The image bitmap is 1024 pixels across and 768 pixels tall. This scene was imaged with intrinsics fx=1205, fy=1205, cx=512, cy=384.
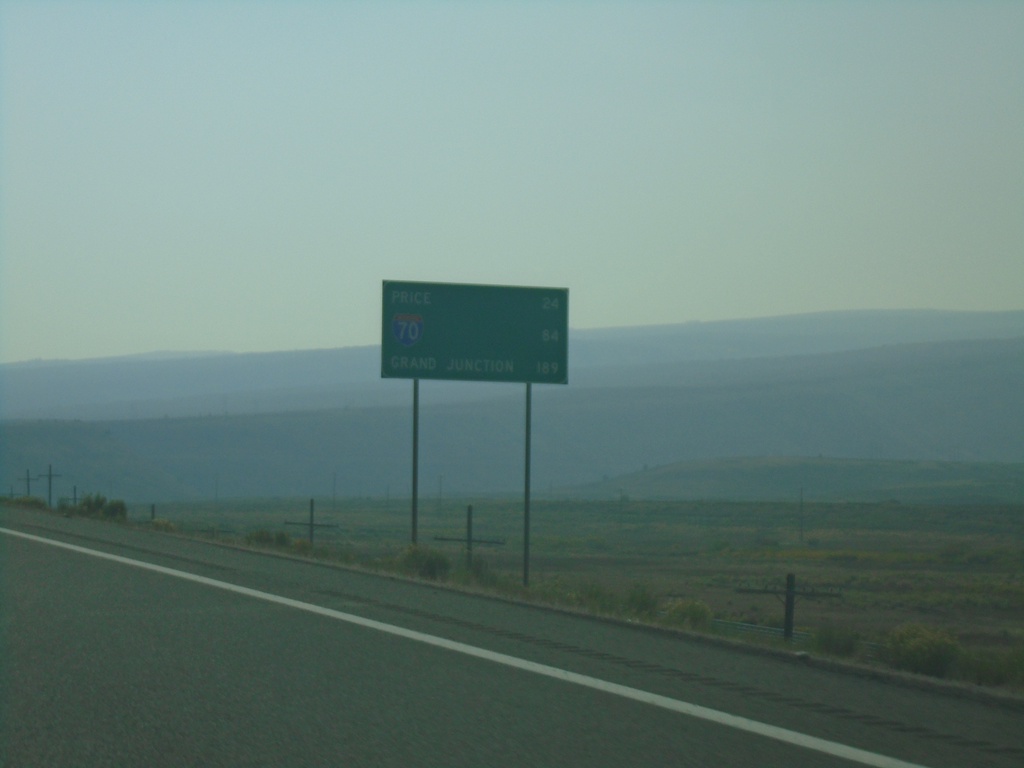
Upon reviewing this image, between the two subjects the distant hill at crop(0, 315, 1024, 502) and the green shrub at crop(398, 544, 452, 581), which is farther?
the distant hill at crop(0, 315, 1024, 502)

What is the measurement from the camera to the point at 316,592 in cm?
1320

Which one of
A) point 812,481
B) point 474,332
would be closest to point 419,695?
point 474,332

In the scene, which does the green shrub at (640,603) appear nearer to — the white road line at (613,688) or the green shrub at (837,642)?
the green shrub at (837,642)

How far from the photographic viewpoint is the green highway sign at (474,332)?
2123 cm

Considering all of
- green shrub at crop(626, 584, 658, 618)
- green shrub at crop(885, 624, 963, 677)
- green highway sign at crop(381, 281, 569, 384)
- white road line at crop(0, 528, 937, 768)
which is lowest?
green shrub at crop(626, 584, 658, 618)

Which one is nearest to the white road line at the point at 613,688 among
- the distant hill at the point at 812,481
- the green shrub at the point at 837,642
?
the green shrub at the point at 837,642

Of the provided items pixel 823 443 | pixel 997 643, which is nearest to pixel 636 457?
pixel 823 443

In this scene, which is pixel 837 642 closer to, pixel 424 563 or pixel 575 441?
pixel 424 563

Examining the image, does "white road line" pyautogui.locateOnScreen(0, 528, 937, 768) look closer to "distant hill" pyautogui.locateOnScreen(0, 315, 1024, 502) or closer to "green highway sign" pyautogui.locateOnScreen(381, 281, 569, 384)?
"green highway sign" pyautogui.locateOnScreen(381, 281, 569, 384)

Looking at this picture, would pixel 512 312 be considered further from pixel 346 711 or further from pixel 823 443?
pixel 823 443

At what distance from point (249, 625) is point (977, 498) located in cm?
11204

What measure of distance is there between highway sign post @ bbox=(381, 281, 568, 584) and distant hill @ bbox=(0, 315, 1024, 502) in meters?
113

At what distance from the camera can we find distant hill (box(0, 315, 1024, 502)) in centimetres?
14162

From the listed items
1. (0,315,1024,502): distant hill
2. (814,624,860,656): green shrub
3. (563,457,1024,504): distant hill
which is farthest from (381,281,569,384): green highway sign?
(0,315,1024,502): distant hill
